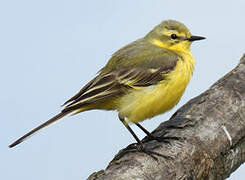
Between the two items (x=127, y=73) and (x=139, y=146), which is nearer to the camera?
(x=139, y=146)

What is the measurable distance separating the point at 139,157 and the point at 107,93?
0.84 metres

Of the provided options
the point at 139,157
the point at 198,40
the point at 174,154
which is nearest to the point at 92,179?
the point at 139,157

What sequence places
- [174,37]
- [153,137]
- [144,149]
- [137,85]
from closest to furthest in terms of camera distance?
[144,149], [137,85], [153,137], [174,37]

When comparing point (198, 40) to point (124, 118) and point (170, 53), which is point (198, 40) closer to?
point (170, 53)

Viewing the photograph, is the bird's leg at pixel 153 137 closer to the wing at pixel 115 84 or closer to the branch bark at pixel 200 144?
the branch bark at pixel 200 144

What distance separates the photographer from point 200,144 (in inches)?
223

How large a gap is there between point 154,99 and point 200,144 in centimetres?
74

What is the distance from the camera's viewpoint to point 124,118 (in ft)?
19.2

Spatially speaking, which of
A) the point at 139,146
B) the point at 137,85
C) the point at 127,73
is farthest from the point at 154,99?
the point at 139,146

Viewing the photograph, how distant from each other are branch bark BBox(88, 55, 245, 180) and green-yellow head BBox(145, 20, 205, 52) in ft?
2.48

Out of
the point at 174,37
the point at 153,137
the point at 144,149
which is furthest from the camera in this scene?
the point at 174,37

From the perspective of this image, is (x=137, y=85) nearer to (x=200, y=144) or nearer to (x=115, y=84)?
(x=115, y=84)

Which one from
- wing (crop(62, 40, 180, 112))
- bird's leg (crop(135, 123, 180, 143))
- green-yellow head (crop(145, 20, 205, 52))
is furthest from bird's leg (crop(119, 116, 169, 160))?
green-yellow head (crop(145, 20, 205, 52))

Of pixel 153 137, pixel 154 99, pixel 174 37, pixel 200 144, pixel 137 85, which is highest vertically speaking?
pixel 174 37
